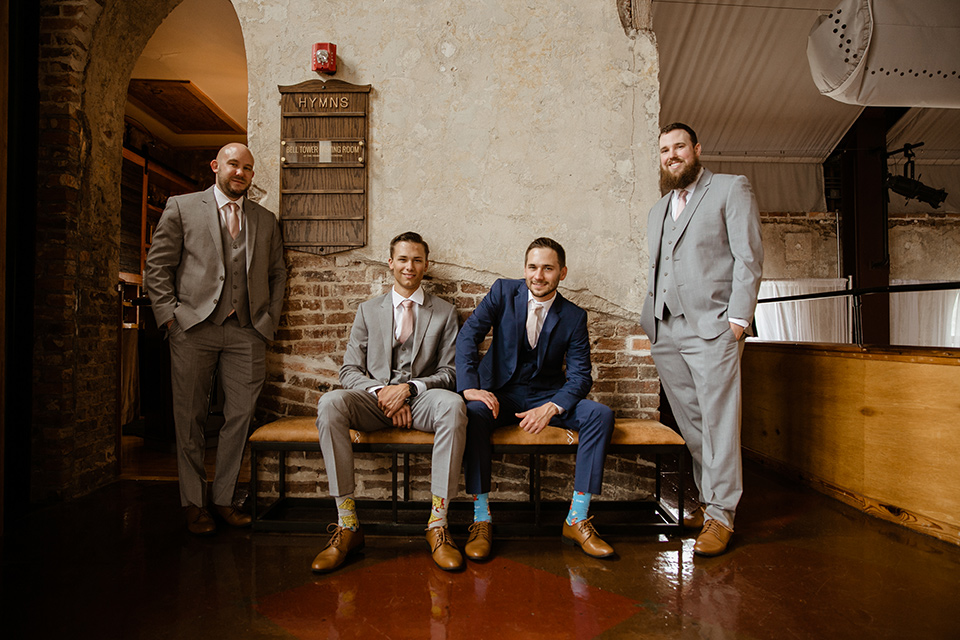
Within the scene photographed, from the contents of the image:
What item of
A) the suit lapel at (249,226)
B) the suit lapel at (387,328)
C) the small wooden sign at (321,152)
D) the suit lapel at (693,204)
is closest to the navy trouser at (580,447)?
the suit lapel at (387,328)

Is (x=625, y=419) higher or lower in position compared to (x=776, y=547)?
higher

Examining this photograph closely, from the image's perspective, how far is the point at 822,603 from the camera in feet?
6.12

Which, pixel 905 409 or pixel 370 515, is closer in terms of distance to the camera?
pixel 905 409

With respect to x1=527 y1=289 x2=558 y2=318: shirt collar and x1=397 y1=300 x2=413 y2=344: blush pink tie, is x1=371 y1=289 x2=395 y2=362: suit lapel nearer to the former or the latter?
x1=397 y1=300 x2=413 y2=344: blush pink tie

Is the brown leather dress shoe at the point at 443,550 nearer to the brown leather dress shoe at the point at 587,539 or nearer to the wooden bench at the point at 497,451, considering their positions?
the wooden bench at the point at 497,451

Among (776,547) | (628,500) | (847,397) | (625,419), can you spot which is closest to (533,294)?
(625,419)

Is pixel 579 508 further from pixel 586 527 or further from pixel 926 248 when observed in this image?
pixel 926 248

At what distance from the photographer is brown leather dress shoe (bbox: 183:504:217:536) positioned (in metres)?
2.48

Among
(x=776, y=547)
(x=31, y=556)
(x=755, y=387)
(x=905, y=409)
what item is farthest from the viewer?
(x=755, y=387)

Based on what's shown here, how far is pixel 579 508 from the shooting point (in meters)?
2.36

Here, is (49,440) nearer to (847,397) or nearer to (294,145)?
(294,145)

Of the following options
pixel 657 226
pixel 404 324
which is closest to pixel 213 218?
pixel 404 324

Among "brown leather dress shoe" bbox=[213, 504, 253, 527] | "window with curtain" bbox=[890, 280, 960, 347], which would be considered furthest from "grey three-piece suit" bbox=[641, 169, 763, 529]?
"window with curtain" bbox=[890, 280, 960, 347]

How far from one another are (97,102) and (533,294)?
293 centimetres
